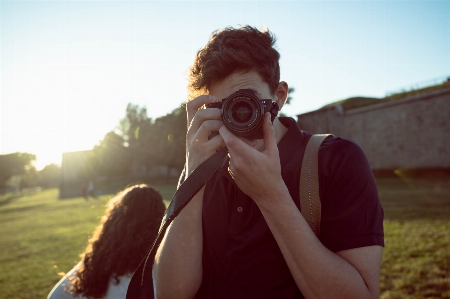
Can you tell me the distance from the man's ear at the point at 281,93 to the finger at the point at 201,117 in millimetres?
461

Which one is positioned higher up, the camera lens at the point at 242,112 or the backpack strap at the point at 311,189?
the camera lens at the point at 242,112

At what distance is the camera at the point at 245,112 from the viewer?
1473 millimetres

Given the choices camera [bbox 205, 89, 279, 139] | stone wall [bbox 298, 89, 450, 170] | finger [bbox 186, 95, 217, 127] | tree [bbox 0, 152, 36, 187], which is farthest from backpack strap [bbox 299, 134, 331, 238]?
tree [bbox 0, 152, 36, 187]

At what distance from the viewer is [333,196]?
138 cm

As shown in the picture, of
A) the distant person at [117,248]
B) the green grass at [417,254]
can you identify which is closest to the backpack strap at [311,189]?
the distant person at [117,248]

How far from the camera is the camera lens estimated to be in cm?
151

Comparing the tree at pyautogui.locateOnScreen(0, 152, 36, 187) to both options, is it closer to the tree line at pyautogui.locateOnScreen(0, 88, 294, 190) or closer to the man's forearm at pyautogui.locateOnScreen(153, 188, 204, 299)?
the tree line at pyautogui.locateOnScreen(0, 88, 294, 190)

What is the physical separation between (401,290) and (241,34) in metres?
4.24

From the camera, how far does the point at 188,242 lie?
148 centimetres

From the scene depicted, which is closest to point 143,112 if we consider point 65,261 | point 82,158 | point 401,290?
Result: point 82,158

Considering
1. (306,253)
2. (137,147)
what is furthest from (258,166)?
(137,147)

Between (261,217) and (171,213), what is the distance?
44 cm

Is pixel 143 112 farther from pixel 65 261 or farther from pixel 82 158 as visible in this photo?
pixel 65 261

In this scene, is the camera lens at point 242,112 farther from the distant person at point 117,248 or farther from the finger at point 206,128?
the distant person at point 117,248
